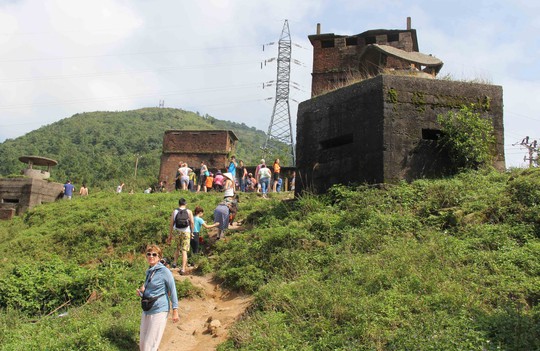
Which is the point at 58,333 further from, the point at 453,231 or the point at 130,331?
the point at 453,231

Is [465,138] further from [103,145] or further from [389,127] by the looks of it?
[103,145]

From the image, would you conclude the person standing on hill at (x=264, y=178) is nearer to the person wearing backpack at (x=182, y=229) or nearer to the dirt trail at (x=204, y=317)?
the person wearing backpack at (x=182, y=229)

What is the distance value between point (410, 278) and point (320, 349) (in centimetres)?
153

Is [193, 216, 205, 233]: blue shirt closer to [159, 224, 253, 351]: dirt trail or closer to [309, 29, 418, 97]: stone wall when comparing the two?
[159, 224, 253, 351]: dirt trail

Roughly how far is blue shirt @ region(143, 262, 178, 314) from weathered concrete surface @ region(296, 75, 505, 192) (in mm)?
5187

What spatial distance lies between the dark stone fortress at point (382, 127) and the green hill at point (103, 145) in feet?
104

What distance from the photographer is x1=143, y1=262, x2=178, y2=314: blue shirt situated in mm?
6090

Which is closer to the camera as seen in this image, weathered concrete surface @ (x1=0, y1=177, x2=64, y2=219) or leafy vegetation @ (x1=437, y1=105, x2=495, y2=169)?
leafy vegetation @ (x1=437, y1=105, x2=495, y2=169)

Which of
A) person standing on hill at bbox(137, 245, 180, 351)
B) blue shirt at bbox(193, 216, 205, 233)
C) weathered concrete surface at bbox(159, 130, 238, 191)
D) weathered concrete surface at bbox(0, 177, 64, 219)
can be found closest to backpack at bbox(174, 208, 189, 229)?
blue shirt at bbox(193, 216, 205, 233)

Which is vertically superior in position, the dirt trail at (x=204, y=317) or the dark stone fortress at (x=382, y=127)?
the dark stone fortress at (x=382, y=127)

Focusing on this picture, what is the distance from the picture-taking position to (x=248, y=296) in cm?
802

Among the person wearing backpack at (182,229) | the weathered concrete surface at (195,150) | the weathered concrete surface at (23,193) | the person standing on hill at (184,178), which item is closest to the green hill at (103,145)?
the weathered concrete surface at (195,150)

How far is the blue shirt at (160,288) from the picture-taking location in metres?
6.09

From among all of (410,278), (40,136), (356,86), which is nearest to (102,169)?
(40,136)
